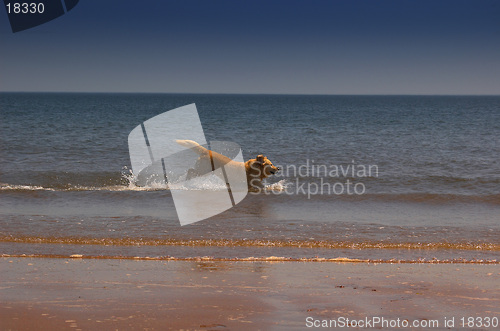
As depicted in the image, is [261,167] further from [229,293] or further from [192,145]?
[229,293]

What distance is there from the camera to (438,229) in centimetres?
1046

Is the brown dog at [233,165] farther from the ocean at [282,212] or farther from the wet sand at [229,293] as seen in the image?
the wet sand at [229,293]

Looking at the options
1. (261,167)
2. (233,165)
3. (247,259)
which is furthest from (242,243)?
(233,165)

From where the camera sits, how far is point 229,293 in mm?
6336

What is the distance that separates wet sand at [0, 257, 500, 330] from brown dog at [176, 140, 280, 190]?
231 inches

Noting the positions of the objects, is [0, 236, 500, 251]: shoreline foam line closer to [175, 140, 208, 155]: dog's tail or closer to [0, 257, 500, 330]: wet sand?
[0, 257, 500, 330]: wet sand

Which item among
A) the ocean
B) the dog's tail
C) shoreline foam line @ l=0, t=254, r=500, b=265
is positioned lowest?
the ocean

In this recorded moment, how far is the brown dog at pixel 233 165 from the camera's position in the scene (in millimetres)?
13438

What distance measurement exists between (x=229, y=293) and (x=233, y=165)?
7.65 metres

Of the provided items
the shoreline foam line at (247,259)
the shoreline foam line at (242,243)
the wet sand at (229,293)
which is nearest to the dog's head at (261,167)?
the shoreline foam line at (242,243)

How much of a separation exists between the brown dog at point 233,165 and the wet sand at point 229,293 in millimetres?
5867

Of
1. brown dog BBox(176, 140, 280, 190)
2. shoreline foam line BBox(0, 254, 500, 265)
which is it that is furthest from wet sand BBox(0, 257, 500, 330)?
brown dog BBox(176, 140, 280, 190)

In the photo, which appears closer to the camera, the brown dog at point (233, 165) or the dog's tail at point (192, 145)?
the dog's tail at point (192, 145)

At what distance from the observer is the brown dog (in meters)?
13.4
